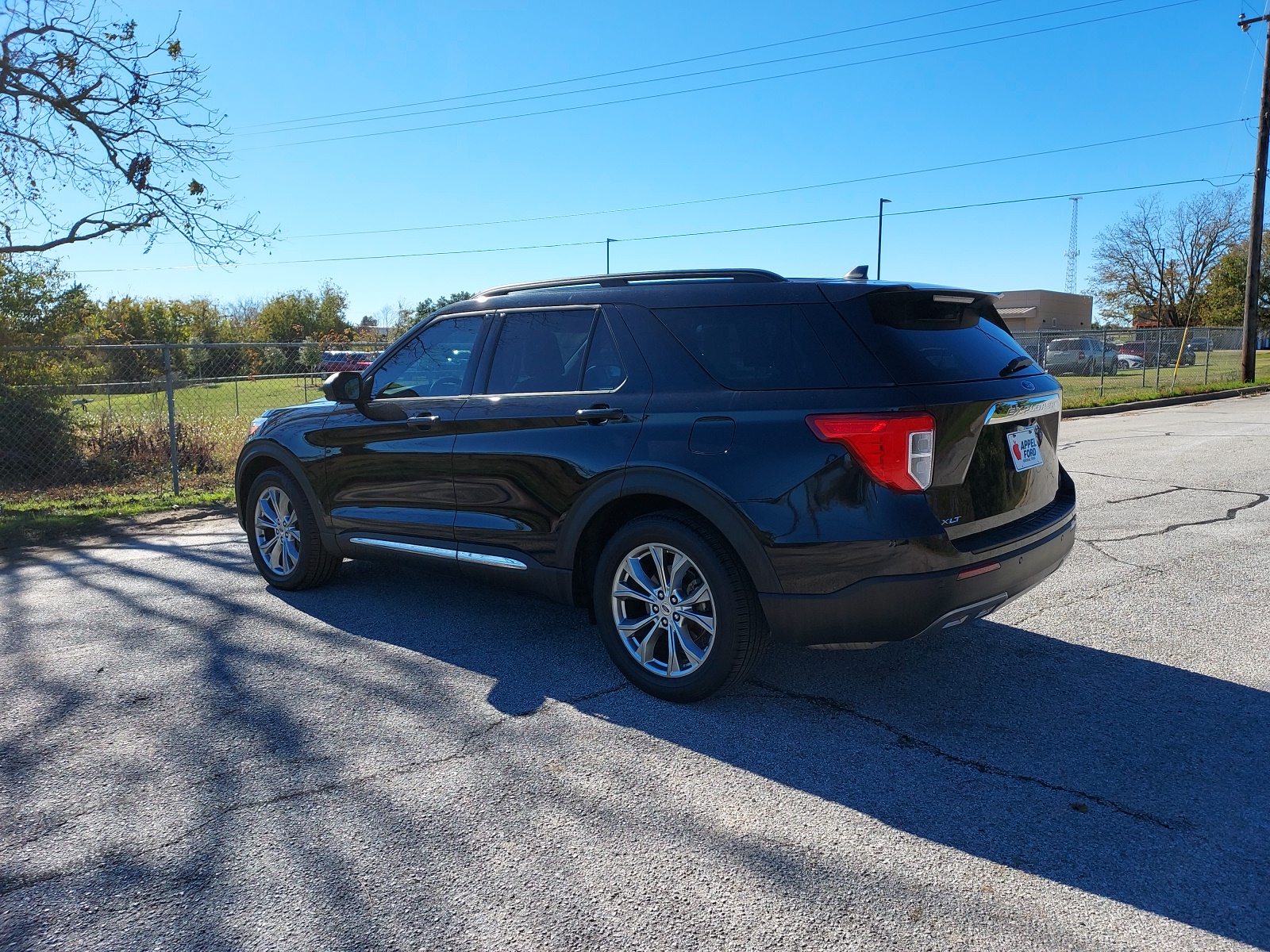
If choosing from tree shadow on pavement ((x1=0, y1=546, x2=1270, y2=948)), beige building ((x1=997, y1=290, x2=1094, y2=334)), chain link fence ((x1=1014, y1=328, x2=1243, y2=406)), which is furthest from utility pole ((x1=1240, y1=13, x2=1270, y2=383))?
beige building ((x1=997, y1=290, x2=1094, y2=334))

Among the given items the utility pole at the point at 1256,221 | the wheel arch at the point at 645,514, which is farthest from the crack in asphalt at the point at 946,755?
the utility pole at the point at 1256,221

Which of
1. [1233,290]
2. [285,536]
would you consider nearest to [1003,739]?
[285,536]

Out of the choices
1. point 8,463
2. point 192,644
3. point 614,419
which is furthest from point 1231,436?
point 8,463

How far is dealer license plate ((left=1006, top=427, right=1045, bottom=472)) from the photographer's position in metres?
3.86

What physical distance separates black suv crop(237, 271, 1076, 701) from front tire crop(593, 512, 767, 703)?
1cm

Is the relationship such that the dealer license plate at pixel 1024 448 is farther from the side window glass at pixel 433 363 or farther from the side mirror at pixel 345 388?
the side mirror at pixel 345 388

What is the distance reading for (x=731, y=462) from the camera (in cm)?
368

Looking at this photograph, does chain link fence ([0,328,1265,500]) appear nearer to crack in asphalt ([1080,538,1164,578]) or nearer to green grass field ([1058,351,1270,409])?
crack in asphalt ([1080,538,1164,578])

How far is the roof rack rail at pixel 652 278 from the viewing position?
4.01 m

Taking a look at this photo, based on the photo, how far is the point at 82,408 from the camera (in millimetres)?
11703

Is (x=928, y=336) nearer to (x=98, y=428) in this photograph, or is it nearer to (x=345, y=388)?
(x=345, y=388)

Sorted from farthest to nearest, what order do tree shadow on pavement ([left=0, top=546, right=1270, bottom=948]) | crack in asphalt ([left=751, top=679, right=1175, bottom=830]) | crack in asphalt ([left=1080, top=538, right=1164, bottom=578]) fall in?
crack in asphalt ([left=1080, top=538, right=1164, bottom=578]) < crack in asphalt ([left=751, top=679, right=1175, bottom=830]) < tree shadow on pavement ([left=0, top=546, right=1270, bottom=948])

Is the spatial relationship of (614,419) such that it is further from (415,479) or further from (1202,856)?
(1202,856)

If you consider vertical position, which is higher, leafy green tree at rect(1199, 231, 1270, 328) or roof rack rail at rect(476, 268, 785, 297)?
leafy green tree at rect(1199, 231, 1270, 328)
